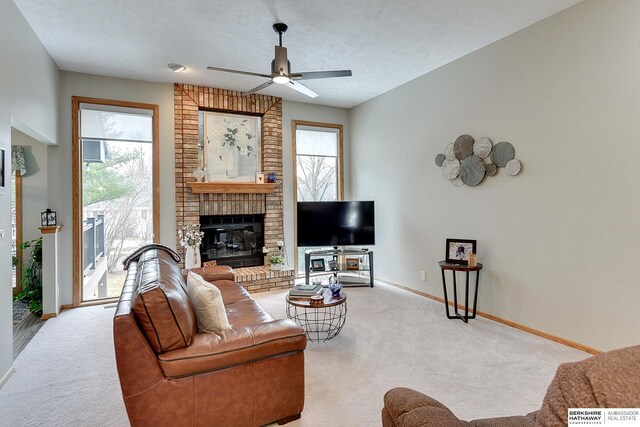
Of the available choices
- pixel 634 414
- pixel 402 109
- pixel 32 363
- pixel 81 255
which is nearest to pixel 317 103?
pixel 402 109

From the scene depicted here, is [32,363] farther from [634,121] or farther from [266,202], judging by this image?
[634,121]

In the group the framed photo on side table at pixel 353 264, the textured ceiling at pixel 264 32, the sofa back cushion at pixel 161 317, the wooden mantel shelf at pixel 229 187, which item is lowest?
the framed photo on side table at pixel 353 264

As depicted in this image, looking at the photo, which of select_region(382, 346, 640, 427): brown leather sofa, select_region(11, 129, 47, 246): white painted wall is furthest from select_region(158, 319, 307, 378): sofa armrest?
select_region(11, 129, 47, 246): white painted wall

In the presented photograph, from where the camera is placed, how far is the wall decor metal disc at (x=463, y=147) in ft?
12.9

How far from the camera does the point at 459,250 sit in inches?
153

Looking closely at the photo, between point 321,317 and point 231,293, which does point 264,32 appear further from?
point 321,317

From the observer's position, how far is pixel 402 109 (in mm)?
4984

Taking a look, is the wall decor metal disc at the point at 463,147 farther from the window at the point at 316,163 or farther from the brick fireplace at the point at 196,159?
the brick fireplace at the point at 196,159

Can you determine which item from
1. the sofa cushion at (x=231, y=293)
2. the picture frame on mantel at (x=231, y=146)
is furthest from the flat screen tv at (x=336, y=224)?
the sofa cushion at (x=231, y=293)

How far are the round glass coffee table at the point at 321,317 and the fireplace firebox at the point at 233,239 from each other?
164 centimetres

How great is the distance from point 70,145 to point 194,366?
13.4 feet

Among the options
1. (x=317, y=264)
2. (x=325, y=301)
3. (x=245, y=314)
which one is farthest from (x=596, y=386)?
(x=317, y=264)

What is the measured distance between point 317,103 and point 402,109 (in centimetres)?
161

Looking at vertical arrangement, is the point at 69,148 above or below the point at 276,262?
above
